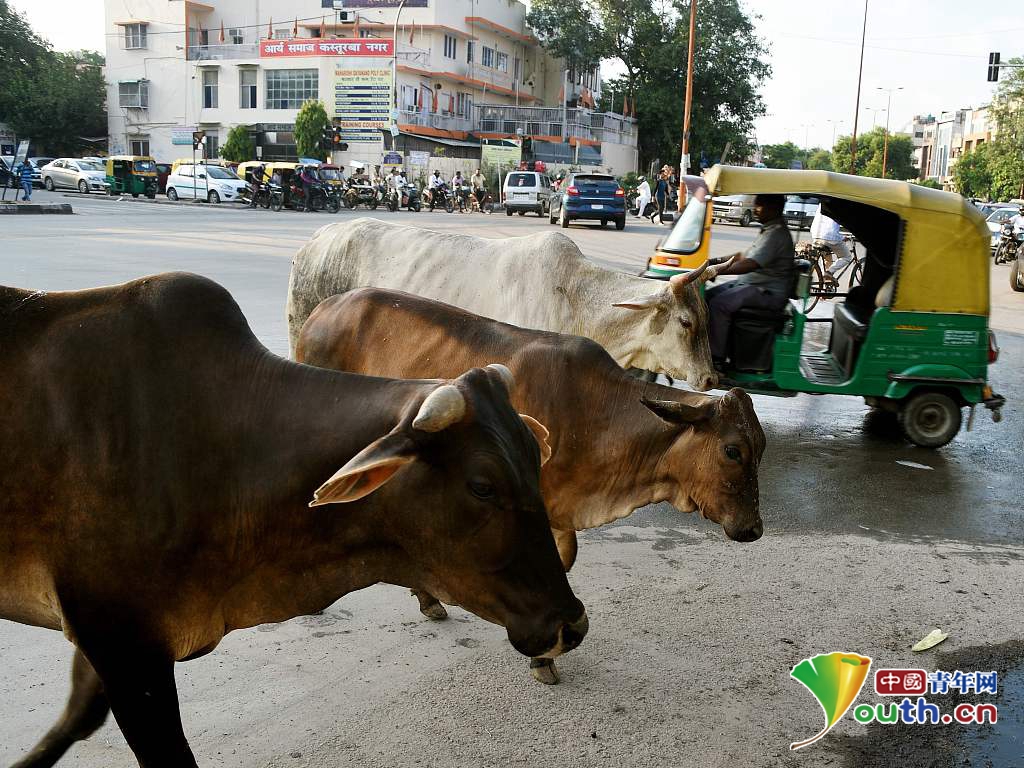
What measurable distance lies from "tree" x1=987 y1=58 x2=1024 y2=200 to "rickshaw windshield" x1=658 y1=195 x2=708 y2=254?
170 ft

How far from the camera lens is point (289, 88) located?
5362 cm

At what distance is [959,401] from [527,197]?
30.5 m

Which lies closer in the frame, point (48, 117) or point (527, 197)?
point (527, 197)

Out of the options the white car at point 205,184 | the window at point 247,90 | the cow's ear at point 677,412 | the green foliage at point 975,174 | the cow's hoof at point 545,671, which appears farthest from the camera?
the green foliage at point 975,174

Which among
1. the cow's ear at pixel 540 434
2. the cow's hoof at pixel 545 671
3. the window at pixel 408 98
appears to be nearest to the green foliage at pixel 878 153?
the window at pixel 408 98

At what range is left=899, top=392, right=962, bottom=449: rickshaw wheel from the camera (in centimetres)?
781

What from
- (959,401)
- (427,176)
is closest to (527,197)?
(427,176)

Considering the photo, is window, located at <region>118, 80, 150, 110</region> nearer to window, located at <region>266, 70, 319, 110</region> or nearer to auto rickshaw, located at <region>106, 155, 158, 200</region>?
window, located at <region>266, 70, 319, 110</region>

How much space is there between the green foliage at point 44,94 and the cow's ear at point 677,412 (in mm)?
62063

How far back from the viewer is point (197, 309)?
2.70 m

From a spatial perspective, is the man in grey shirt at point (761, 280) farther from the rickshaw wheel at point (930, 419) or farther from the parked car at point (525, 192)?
the parked car at point (525, 192)

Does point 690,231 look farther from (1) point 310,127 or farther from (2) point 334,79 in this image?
(2) point 334,79

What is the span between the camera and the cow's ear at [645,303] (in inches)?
271

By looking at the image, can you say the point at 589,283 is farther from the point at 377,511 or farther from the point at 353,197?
the point at 353,197
